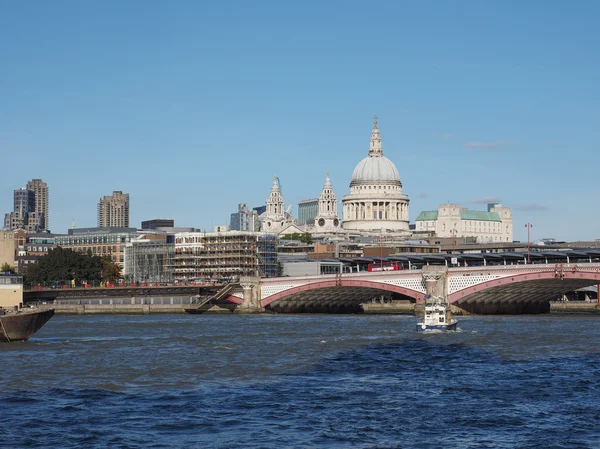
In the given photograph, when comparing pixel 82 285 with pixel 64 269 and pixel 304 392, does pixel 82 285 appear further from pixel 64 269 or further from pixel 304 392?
pixel 304 392

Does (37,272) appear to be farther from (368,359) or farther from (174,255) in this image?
(368,359)

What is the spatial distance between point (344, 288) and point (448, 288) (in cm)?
1507

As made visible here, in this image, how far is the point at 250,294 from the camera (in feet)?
473

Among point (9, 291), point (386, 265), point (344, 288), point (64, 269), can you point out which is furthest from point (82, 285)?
point (9, 291)

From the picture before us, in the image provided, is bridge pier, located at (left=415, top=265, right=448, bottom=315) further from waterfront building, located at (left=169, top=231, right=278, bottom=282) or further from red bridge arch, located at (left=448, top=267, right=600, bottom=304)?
waterfront building, located at (left=169, top=231, right=278, bottom=282)

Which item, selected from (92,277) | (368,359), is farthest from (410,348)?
(92,277)

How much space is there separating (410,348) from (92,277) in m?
109

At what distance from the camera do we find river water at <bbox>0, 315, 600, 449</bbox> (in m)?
40.3

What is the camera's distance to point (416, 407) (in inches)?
1821

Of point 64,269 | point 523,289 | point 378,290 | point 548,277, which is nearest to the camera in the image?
point 548,277

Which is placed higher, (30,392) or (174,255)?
(174,255)

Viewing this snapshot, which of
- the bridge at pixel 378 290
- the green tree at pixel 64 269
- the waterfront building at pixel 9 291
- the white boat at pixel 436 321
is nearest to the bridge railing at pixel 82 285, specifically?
the green tree at pixel 64 269

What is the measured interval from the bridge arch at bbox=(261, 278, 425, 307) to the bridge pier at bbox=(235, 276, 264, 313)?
32.1 inches

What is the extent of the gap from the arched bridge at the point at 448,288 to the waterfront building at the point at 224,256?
32.1 m
